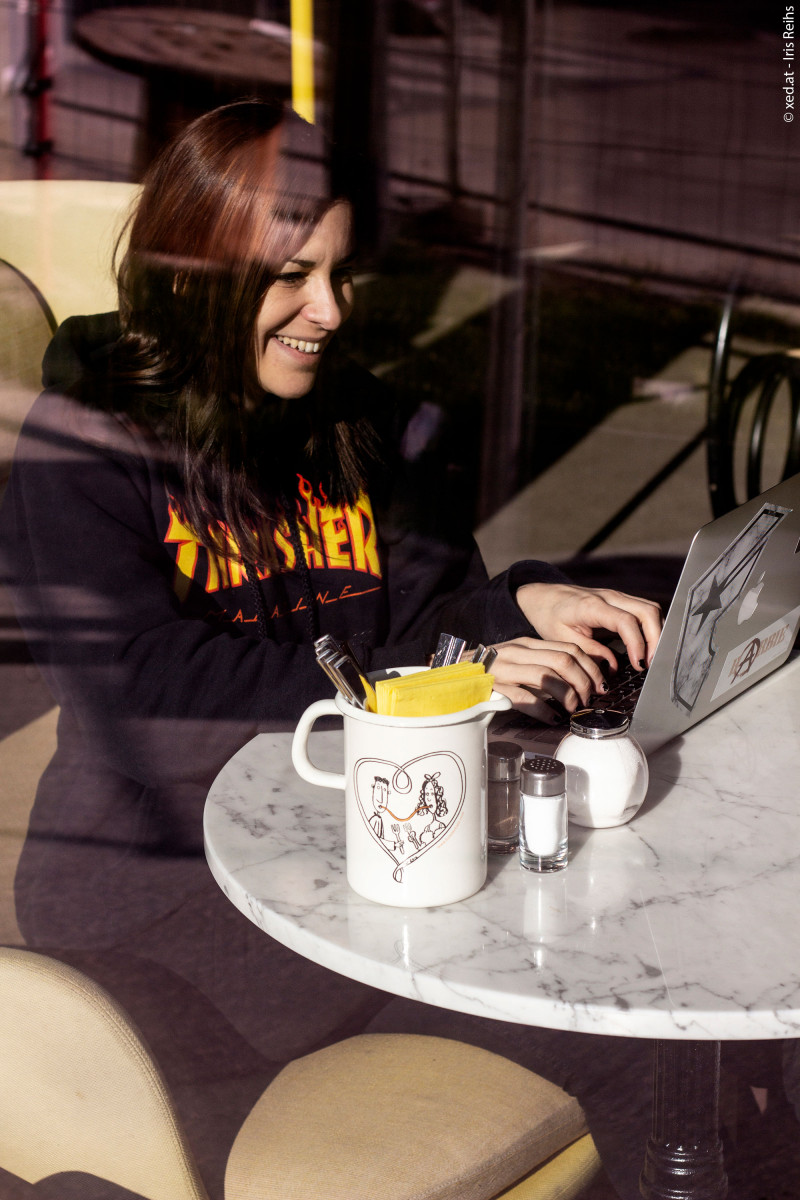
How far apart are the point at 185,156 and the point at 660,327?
99.9 inches

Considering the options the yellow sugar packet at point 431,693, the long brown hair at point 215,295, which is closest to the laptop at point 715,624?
the yellow sugar packet at point 431,693

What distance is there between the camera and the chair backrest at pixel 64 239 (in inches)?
36.4

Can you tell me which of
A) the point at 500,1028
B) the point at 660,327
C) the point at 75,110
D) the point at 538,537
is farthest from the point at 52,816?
the point at 660,327

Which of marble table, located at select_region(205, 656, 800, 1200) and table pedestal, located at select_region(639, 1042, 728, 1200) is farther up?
marble table, located at select_region(205, 656, 800, 1200)

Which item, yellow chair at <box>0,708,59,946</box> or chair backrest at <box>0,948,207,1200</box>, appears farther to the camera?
yellow chair at <box>0,708,59,946</box>

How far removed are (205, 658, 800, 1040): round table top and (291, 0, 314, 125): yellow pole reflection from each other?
4.33ft

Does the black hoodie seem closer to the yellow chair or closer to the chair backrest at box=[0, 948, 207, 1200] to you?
the yellow chair

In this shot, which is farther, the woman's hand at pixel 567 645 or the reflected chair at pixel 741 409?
the reflected chair at pixel 741 409

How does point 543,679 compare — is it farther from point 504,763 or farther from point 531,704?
point 504,763

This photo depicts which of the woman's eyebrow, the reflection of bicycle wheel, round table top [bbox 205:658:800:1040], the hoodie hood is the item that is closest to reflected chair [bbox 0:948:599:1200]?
round table top [bbox 205:658:800:1040]

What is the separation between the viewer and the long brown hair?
0.84 m

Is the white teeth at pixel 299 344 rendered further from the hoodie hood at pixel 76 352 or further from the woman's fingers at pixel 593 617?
the woman's fingers at pixel 593 617

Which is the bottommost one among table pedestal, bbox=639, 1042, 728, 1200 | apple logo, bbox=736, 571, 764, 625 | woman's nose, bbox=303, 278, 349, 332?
table pedestal, bbox=639, 1042, 728, 1200

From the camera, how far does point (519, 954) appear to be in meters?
0.43
